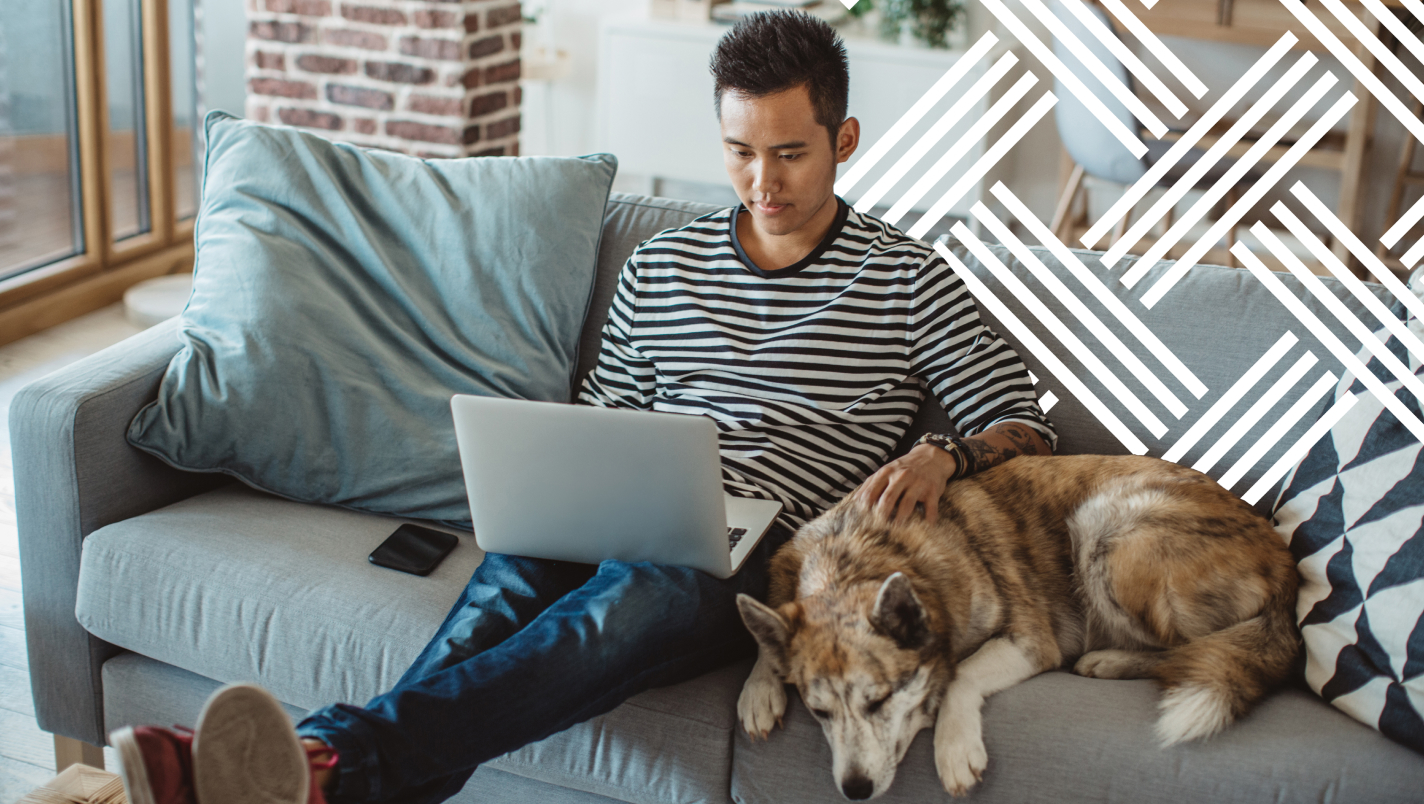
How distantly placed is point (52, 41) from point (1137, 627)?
3597 millimetres

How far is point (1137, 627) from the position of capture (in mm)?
1536

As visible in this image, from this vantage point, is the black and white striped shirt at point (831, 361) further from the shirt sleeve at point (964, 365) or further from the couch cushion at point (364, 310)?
the couch cushion at point (364, 310)

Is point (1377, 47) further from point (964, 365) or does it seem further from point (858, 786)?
point (858, 786)

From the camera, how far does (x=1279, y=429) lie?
5.82 ft

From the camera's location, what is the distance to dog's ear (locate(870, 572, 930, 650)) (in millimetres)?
1314

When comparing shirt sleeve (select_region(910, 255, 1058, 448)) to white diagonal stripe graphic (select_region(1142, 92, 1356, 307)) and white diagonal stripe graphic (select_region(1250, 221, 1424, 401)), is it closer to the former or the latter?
white diagonal stripe graphic (select_region(1250, 221, 1424, 401))

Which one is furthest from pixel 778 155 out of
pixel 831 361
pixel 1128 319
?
pixel 1128 319

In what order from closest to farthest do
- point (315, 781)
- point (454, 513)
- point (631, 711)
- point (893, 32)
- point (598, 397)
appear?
point (315, 781) < point (631, 711) < point (454, 513) < point (598, 397) < point (893, 32)

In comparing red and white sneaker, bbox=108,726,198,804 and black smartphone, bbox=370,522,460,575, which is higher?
red and white sneaker, bbox=108,726,198,804

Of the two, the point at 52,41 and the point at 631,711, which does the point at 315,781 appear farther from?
the point at 52,41

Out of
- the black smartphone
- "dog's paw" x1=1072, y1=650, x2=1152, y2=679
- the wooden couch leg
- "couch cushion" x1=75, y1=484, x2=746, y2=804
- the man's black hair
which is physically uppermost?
the man's black hair

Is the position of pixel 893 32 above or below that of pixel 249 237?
above

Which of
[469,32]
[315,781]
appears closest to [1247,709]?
[315,781]

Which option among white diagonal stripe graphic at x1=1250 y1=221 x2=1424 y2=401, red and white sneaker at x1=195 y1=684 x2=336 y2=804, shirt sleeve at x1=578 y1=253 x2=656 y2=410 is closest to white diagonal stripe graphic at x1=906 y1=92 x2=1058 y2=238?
white diagonal stripe graphic at x1=1250 y1=221 x2=1424 y2=401
